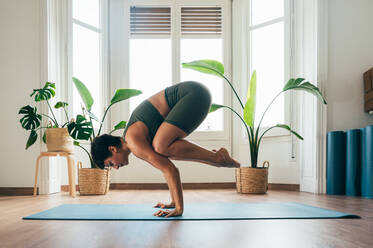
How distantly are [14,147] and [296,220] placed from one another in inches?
121

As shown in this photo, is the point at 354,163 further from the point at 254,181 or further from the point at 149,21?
the point at 149,21

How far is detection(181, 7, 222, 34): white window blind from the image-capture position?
487 cm

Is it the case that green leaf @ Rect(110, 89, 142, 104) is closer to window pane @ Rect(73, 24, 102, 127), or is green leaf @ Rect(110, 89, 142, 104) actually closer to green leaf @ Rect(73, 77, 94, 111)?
green leaf @ Rect(73, 77, 94, 111)

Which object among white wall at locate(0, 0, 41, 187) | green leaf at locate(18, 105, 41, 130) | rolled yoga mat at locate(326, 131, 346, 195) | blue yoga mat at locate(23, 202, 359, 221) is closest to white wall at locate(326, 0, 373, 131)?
rolled yoga mat at locate(326, 131, 346, 195)

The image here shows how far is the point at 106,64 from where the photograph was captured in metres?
4.76

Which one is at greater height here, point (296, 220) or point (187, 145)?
point (187, 145)

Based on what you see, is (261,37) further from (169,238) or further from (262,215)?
(169,238)

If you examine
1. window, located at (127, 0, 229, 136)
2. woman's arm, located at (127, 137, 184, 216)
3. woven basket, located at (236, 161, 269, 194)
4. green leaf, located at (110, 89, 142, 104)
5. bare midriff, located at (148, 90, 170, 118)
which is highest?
window, located at (127, 0, 229, 136)

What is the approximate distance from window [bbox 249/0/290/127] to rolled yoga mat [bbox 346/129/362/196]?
0.97 metres

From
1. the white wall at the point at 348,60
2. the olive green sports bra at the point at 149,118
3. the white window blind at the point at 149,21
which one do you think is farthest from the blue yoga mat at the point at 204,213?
the white window blind at the point at 149,21

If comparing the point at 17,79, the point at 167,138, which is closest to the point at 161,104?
the point at 167,138

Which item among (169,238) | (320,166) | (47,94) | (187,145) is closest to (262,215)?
(187,145)

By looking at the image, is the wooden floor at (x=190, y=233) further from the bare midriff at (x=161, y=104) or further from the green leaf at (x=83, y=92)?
the green leaf at (x=83, y=92)

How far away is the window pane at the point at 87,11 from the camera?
4.44 meters
